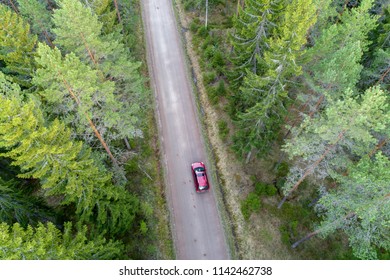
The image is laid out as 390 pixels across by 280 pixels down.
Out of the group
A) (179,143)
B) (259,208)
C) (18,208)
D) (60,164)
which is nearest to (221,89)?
(179,143)

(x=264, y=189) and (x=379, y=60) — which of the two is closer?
(x=379, y=60)

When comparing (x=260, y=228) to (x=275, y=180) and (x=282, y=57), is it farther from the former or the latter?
(x=282, y=57)

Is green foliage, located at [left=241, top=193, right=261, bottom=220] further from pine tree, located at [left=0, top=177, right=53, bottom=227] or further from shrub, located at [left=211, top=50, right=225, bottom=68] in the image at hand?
pine tree, located at [left=0, top=177, right=53, bottom=227]

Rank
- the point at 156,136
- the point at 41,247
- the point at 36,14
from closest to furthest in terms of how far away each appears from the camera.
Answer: the point at 41,247, the point at 36,14, the point at 156,136

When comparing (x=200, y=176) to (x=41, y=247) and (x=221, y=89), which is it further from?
(x=41, y=247)

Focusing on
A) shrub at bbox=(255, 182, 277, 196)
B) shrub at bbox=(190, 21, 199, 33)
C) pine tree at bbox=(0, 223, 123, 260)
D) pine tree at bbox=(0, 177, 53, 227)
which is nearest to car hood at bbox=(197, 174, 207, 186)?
shrub at bbox=(255, 182, 277, 196)

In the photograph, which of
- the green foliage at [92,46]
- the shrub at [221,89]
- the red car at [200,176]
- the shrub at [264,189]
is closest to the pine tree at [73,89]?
the green foliage at [92,46]

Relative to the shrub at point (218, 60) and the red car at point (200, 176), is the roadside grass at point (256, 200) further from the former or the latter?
the red car at point (200, 176)

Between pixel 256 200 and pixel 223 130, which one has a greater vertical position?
pixel 223 130
